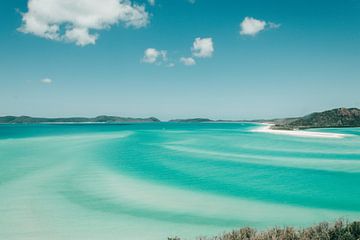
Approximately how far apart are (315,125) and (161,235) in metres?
95.7

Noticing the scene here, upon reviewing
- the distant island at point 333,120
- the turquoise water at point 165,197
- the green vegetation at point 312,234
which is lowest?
the turquoise water at point 165,197

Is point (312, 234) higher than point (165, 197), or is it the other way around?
point (312, 234)

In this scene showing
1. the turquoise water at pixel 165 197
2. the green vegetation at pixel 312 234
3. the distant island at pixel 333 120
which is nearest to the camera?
the green vegetation at pixel 312 234

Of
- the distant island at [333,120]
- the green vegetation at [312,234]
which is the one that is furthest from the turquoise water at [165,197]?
the distant island at [333,120]

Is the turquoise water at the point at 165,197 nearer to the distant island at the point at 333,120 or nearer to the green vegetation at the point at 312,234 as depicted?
the green vegetation at the point at 312,234

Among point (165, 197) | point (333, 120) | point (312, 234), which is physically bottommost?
point (165, 197)

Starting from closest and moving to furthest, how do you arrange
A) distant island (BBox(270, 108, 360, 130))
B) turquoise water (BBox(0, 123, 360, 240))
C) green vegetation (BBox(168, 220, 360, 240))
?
1. green vegetation (BBox(168, 220, 360, 240))
2. turquoise water (BBox(0, 123, 360, 240))
3. distant island (BBox(270, 108, 360, 130))

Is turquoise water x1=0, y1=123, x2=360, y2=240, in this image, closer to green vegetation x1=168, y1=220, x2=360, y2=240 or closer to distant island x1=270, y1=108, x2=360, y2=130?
green vegetation x1=168, y1=220, x2=360, y2=240

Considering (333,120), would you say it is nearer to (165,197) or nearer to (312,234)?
(165,197)

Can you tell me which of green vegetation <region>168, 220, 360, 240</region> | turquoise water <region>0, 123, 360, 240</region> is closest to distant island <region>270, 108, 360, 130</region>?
turquoise water <region>0, 123, 360, 240</region>

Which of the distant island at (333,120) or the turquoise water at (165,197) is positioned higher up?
the distant island at (333,120)

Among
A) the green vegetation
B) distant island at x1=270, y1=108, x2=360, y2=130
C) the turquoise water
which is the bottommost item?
the turquoise water

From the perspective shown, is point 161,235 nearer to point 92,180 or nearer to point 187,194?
point 187,194

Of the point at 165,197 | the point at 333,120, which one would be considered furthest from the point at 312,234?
the point at 333,120
